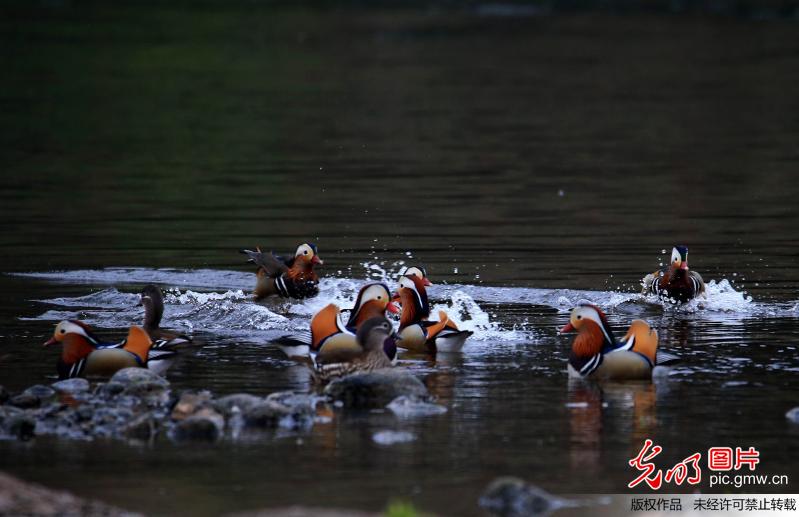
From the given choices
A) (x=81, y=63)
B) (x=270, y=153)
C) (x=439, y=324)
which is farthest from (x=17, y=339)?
(x=81, y=63)

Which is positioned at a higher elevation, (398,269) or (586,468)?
(398,269)

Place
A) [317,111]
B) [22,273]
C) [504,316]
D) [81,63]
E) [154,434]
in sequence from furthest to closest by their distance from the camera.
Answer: [81,63] → [317,111] → [22,273] → [504,316] → [154,434]

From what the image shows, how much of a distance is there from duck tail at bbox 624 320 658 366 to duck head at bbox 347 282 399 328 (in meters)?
2.59

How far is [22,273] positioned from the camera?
21.3 metres

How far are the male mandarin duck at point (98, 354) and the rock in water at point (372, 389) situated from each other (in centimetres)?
187

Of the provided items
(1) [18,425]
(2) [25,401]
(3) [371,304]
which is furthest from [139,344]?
(3) [371,304]

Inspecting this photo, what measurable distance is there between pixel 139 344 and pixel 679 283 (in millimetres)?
6773

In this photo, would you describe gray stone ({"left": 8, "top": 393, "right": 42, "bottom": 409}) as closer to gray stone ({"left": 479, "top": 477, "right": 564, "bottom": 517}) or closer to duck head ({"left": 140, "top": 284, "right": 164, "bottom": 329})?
duck head ({"left": 140, "top": 284, "right": 164, "bottom": 329})

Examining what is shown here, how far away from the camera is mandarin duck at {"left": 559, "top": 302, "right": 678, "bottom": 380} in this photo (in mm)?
14742

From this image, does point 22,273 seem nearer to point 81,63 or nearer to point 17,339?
point 17,339

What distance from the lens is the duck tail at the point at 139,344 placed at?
1488cm

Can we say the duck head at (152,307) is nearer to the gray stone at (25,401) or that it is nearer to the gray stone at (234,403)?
the gray stone at (25,401)

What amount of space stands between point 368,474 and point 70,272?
10672mm

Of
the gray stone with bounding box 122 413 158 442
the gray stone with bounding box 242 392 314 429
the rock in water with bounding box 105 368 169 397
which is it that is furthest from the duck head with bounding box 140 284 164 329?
the gray stone with bounding box 122 413 158 442
